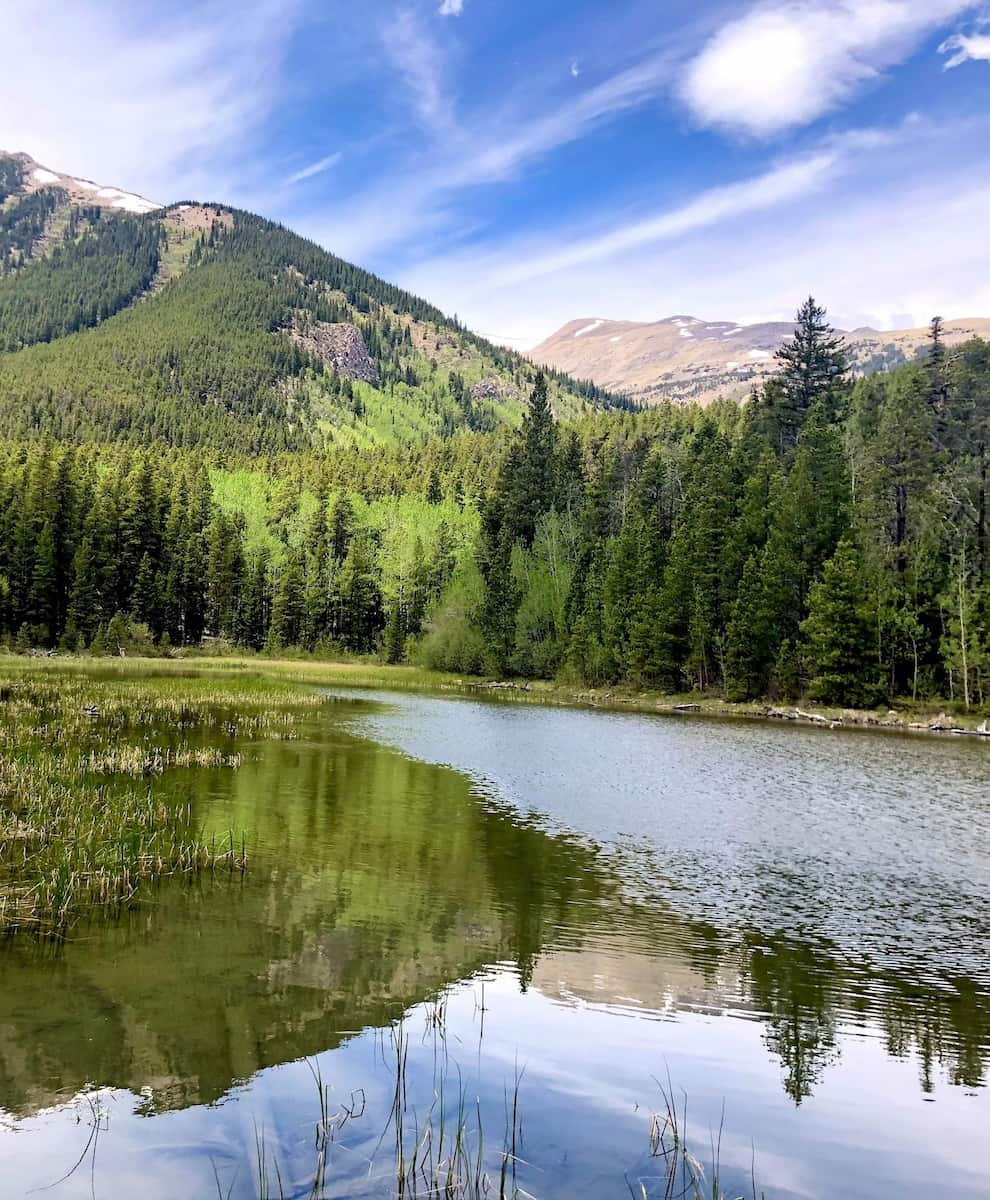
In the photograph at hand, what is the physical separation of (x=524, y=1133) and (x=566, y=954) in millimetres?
5846

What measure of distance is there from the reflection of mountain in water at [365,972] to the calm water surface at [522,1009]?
5 centimetres

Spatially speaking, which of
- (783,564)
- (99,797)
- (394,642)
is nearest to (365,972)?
(99,797)

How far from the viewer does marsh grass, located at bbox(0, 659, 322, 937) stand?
572 inches

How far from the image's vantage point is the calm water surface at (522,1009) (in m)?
7.59

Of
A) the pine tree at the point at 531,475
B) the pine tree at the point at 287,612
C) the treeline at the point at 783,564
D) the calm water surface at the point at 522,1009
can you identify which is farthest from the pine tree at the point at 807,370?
the calm water surface at the point at 522,1009

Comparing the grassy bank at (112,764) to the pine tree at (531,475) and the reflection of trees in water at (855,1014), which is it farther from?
the pine tree at (531,475)

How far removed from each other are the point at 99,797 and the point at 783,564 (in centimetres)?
6748

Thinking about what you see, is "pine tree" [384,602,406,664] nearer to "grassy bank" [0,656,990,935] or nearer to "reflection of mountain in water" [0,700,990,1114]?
"grassy bank" [0,656,990,935]

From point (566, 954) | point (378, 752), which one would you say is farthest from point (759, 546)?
point (566, 954)

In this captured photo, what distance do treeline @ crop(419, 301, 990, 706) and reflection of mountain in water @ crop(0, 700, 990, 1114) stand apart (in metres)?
59.9

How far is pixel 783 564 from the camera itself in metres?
77.4

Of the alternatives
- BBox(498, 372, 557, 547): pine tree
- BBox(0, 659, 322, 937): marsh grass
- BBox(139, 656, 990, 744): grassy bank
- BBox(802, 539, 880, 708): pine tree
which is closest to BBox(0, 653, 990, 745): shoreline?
BBox(139, 656, 990, 744): grassy bank

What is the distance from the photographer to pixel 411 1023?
10523 millimetres

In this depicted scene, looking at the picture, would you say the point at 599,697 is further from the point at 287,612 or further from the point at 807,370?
the point at 287,612
